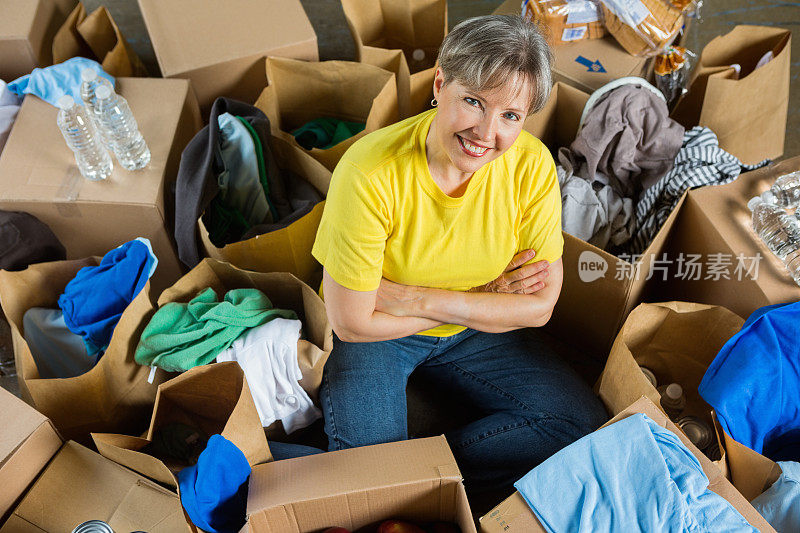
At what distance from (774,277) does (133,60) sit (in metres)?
1.90

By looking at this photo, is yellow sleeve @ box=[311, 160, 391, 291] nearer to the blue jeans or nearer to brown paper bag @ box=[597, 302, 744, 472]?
the blue jeans

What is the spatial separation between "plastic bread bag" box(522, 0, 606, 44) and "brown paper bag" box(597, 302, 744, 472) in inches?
32.1

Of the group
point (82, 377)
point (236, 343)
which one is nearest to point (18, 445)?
point (82, 377)

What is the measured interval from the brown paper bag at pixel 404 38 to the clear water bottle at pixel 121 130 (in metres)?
0.64

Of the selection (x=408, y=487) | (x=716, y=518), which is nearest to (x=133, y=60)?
(x=408, y=487)

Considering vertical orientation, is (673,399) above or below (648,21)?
below

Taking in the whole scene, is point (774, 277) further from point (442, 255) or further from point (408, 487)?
point (408, 487)

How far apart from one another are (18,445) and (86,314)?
31 centimetres

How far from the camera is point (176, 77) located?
1.86 metres

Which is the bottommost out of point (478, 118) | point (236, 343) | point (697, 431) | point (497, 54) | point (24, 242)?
point (697, 431)

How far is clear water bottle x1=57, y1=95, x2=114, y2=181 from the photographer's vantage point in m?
1.60

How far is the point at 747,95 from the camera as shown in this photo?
169cm

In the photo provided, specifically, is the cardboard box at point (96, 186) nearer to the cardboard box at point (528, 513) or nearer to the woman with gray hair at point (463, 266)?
Result: the woman with gray hair at point (463, 266)

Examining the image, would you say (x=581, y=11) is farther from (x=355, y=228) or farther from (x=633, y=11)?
(x=355, y=228)
